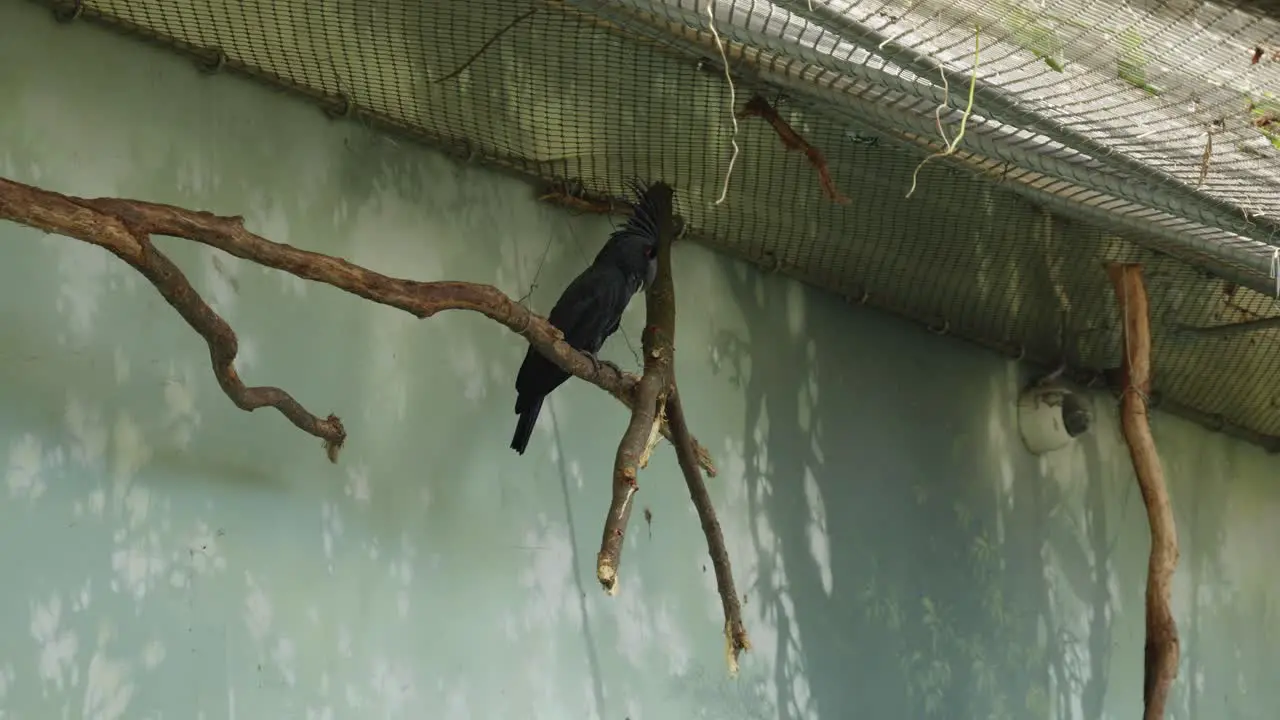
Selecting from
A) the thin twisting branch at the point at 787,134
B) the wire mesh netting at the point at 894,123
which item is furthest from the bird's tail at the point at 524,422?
the thin twisting branch at the point at 787,134

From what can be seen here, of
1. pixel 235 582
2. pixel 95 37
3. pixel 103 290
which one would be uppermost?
pixel 95 37

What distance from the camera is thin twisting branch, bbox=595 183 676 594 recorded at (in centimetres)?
210

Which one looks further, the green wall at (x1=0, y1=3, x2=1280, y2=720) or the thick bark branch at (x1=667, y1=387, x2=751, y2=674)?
the thick bark branch at (x1=667, y1=387, x2=751, y2=674)

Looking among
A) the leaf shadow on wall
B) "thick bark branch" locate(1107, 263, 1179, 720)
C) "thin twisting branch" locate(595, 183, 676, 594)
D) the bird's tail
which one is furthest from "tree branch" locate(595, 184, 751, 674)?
"thick bark branch" locate(1107, 263, 1179, 720)

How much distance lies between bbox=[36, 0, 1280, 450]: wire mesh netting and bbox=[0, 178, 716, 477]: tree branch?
0.43 meters

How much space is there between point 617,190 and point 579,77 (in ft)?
1.42

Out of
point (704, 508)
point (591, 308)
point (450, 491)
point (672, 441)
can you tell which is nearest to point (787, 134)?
point (591, 308)

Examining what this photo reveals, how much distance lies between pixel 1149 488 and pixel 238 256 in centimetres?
199

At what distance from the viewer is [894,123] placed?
7.71 feet

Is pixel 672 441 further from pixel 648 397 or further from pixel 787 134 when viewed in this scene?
pixel 787 134

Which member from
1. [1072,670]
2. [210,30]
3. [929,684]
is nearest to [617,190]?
[210,30]

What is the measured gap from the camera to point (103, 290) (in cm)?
225

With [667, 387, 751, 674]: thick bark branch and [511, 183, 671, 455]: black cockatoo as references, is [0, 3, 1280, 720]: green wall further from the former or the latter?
[667, 387, 751, 674]: thick bark branch

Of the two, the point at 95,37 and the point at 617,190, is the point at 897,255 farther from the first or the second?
the point at 95,37
